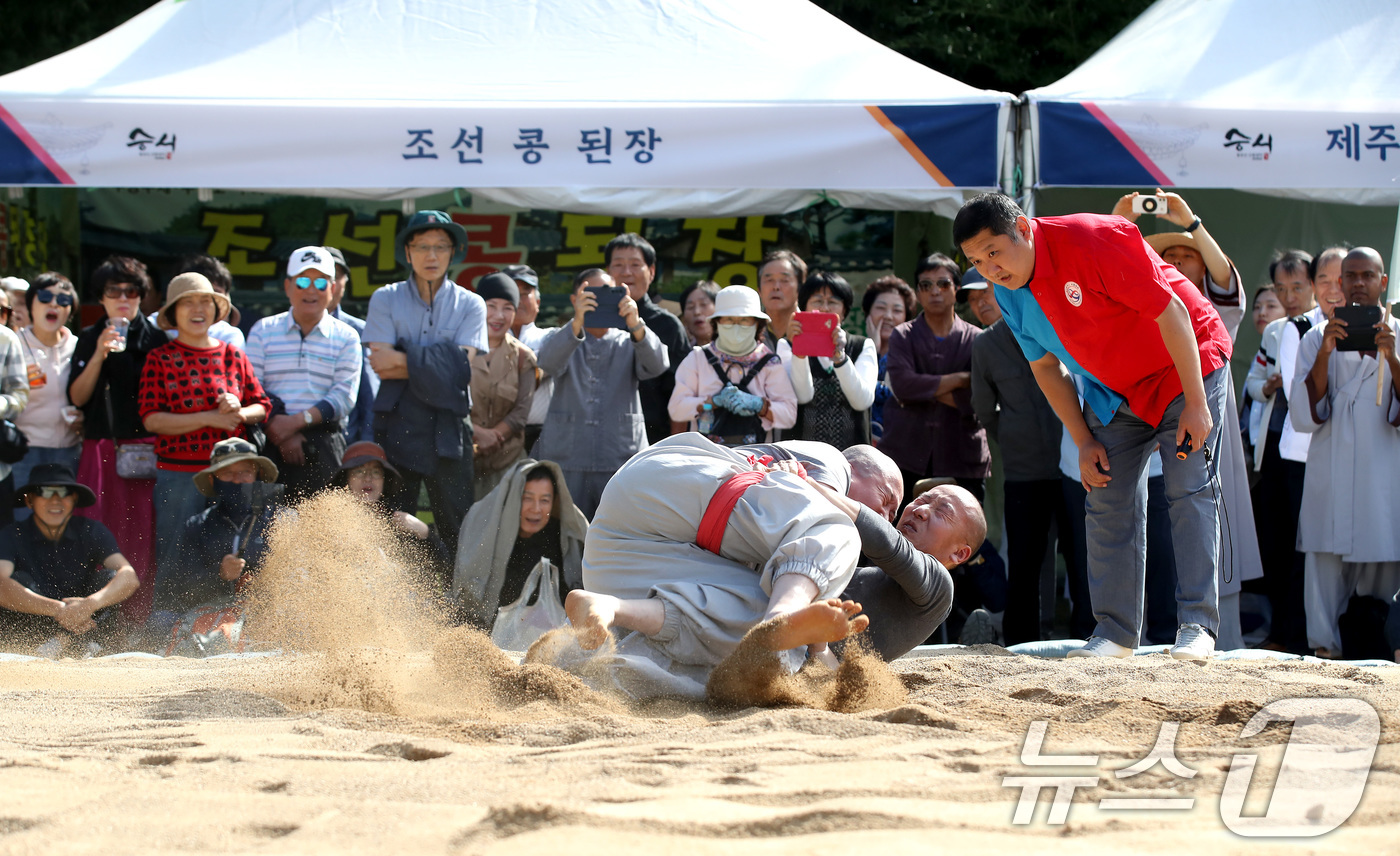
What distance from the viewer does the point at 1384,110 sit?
17.7ft

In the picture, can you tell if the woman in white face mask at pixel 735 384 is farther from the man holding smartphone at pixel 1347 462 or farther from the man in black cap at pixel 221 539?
the man holding smartphone at pixel 1347 462

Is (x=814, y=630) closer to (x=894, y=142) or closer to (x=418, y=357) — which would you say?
(x=418, y=357)

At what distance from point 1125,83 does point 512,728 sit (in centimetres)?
432

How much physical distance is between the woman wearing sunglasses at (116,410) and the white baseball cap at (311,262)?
2.09 ft

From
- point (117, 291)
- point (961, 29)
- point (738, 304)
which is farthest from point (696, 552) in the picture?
point (961, 29)

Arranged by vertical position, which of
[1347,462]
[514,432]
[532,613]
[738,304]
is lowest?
[532,613]

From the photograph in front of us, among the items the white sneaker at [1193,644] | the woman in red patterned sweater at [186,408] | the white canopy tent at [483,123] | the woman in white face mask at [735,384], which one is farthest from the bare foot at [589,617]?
the white canopy tent at [483,123]

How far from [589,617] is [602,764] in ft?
2.20

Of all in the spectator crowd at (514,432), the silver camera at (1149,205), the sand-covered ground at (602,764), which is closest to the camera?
the sand-covered ground at (602,764)

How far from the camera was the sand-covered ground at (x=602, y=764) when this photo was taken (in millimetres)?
1788

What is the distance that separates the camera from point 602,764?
219 cm

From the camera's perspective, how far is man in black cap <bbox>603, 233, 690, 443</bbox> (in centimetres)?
570

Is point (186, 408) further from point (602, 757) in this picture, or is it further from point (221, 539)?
point (602, 757)

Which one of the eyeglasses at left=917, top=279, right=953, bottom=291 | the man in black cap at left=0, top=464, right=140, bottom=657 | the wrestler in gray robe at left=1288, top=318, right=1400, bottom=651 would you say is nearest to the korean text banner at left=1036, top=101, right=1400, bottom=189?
the eyeglasses at left=917, top=279, right=953, bottom=291
